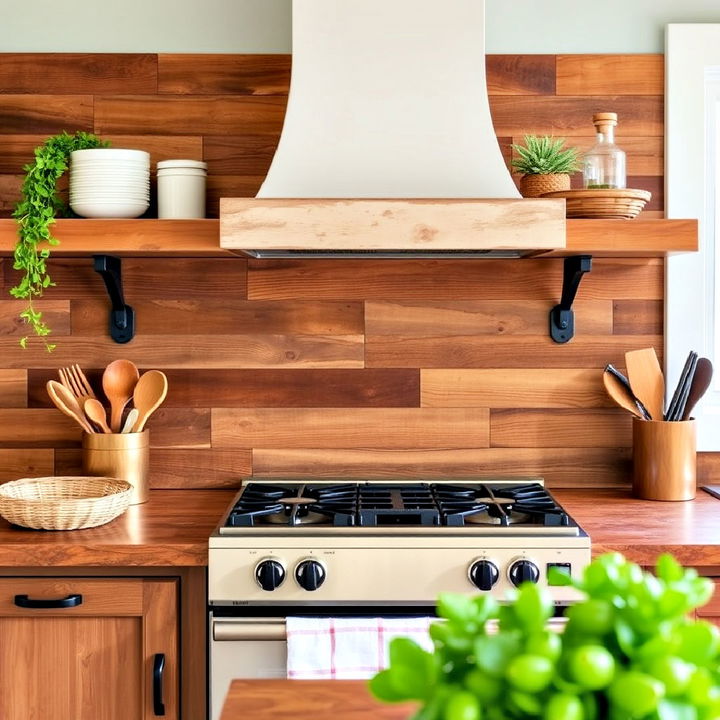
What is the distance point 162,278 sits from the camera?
2.62 m

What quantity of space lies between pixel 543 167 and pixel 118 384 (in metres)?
1.20

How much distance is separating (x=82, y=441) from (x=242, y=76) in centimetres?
104

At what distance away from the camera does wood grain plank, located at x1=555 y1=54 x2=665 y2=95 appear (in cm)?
259

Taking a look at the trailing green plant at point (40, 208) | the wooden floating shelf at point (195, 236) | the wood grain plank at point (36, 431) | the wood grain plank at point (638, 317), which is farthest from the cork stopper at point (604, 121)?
the wood grain plank at point (36, 431)

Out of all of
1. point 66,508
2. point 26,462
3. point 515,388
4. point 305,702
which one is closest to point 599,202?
point 515,388

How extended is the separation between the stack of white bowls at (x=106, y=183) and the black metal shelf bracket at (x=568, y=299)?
109cm

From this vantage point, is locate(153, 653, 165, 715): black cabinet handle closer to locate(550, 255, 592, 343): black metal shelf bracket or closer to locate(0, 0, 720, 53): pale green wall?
locate(550, 255, 592, 343): black metal shelf bracket

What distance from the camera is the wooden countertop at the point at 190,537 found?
2.00m

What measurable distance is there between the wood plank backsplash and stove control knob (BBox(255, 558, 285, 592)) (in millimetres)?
649

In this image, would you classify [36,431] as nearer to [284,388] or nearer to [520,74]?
[284,388]

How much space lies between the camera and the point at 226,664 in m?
2.01

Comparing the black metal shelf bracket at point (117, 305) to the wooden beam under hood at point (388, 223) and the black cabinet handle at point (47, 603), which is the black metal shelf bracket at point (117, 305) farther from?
the black cabinet handle at point (47, 603)

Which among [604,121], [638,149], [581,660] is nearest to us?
[581,660]

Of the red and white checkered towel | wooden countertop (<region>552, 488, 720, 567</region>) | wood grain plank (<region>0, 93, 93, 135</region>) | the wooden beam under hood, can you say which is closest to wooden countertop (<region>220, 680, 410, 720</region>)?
the red and white checkered towel
